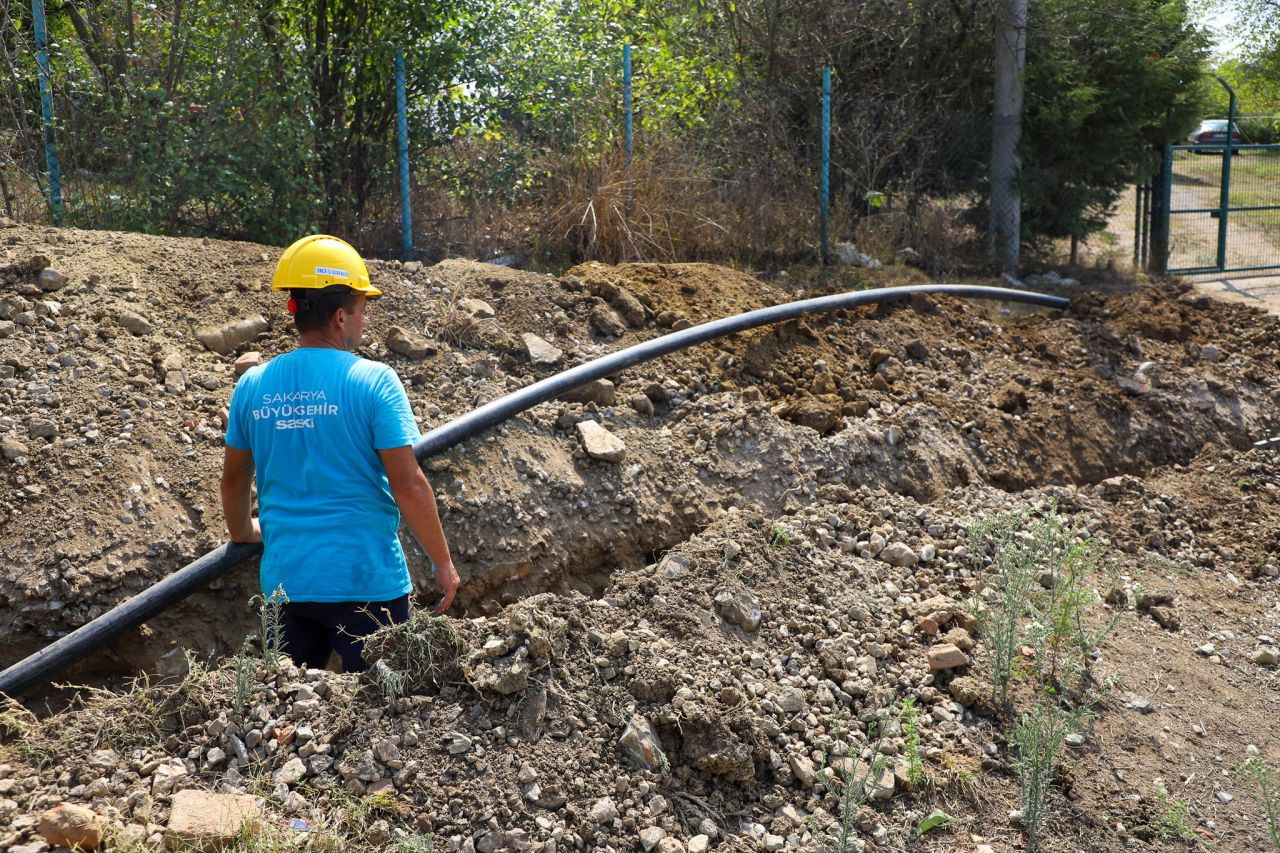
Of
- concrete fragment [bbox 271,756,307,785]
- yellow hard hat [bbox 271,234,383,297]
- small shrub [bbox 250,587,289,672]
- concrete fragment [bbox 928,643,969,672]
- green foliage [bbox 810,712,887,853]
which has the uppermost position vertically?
yellow hard hat [bbox 271,234,383,297]

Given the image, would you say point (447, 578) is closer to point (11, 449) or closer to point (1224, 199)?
point (11, 449)

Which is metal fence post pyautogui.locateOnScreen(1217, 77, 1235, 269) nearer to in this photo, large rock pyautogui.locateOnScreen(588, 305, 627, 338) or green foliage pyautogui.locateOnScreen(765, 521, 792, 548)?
large rock pyautogui.locateOnScreen(588, 305, 627, 338)

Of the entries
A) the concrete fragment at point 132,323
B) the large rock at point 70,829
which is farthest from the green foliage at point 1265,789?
the concrete fragment at point 132,323

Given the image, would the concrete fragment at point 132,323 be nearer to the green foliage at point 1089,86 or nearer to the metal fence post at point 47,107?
the metal fence post at point 47,107

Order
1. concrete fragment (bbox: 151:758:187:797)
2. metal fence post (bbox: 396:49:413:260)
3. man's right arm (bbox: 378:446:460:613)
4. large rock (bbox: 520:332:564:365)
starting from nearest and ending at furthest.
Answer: concrete fragment (bbox: 151:758:187:797) < man's right arm (bbox: 378:446:460:613) < large rock (bbox: 520:332:564:365) < metal fence post (bbox: 396:49:413:260)

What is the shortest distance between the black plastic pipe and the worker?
567 mm

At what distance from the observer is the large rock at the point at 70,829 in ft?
9.04

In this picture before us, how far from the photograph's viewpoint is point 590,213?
28.0 ft

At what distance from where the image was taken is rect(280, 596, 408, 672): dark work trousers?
362 centimetres

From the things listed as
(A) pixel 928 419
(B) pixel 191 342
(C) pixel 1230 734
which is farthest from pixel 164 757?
(A) pixel 928 419

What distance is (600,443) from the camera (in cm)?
530

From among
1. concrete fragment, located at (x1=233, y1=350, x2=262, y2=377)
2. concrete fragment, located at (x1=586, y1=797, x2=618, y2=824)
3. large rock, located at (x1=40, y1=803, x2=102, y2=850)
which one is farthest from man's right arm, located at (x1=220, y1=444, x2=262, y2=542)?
concrete fragment, located at (x1=586, y1=797, x2=618, y2=824)

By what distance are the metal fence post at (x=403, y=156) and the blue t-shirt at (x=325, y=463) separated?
4639mm

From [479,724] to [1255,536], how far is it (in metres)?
4.67
